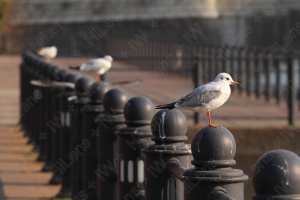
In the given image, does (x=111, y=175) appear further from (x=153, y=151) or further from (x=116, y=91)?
(x=153, y=151)

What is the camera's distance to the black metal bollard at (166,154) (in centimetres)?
507

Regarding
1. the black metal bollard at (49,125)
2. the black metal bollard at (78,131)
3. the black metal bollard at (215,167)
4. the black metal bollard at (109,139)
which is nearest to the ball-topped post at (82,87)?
the black metal bollard at (78,131)

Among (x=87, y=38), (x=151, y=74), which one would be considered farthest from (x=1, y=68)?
(x=87, y=38)

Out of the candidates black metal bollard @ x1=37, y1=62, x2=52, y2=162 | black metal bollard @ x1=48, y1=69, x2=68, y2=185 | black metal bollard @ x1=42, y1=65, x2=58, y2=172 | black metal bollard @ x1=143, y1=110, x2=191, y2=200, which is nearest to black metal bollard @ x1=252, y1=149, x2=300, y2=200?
black metal bollard @ x1=143, y1=110, x2=191, y2=200

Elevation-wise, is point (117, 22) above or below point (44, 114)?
above

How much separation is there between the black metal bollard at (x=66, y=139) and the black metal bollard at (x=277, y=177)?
20.2 feet

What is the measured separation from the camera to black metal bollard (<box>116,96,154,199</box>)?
6.01 metres

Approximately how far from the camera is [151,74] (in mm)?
27594

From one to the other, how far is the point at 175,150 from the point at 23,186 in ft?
18.0

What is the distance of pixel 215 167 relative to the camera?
4.05m

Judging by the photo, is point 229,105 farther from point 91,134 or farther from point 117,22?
point 117,22

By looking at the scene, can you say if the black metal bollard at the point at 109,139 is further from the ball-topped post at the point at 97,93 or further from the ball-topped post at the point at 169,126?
the ball-topped post at the point at 169,126

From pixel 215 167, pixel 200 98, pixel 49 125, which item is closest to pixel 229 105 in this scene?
pixel 49 125

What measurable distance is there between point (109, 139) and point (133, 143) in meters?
0.97
